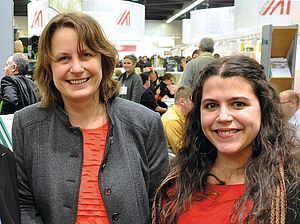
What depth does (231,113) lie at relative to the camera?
124 cm

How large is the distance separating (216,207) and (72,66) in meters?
0.66

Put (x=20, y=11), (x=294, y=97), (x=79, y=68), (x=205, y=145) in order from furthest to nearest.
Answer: (x=20, y=11) < (x=294, y=97) < (x=205, y=145) < (x=79, y=68)

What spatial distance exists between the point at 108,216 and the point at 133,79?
5.12 meters

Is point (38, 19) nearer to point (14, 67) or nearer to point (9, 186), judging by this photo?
point (14, 67)

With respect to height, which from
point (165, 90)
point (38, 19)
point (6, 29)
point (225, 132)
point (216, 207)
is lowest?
point (165, 90)

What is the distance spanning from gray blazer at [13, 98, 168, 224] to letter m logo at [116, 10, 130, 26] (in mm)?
8658

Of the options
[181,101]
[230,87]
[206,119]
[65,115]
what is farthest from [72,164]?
[181,101]

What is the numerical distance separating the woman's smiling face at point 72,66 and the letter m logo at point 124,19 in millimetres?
8678

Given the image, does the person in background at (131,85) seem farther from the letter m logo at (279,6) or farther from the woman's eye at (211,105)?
the woman's eye at (211,105)

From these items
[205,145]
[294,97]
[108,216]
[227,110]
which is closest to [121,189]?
[108,216]

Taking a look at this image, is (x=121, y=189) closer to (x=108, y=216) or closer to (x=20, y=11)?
(x=108, y=216)

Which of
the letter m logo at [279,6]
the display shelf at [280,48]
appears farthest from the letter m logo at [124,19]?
the display shelf at [280,48]

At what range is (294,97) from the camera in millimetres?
4371

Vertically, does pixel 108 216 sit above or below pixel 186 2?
below
